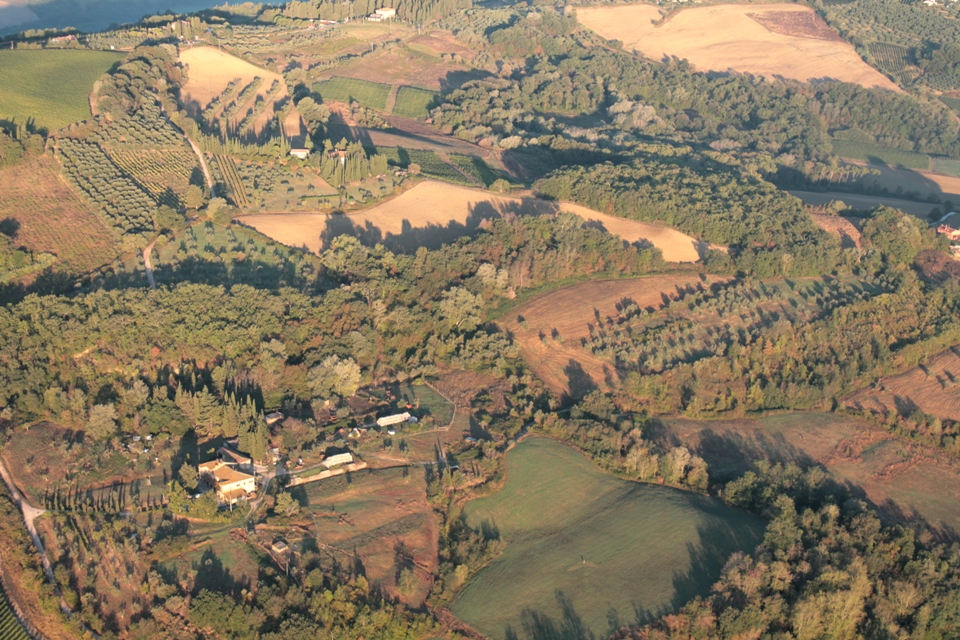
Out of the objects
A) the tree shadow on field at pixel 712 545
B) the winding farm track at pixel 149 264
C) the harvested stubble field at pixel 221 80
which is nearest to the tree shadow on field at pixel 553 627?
the tree shadow on field at pixel 712 545

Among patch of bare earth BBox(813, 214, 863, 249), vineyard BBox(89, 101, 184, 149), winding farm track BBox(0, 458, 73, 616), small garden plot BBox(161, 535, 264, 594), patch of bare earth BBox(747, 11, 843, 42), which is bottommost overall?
small garden plot BBox(161, 535, 264, 594)

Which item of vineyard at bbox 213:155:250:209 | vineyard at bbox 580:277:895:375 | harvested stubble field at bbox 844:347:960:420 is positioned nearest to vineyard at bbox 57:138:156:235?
vineyard at bbox 213:155:250:209

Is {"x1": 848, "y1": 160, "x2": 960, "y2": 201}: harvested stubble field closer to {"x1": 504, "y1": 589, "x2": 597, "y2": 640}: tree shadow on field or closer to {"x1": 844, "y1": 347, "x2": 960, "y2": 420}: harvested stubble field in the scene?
{"x1": 844, "y1": 347, "x2": 960, "y2": 420}: harvested stubble field

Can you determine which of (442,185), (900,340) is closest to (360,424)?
(442,185)

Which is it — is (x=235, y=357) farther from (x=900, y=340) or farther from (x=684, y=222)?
(x=900, y=340)

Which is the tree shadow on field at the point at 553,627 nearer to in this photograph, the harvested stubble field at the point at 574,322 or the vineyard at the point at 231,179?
the harvested stubble field at the point at 574,322

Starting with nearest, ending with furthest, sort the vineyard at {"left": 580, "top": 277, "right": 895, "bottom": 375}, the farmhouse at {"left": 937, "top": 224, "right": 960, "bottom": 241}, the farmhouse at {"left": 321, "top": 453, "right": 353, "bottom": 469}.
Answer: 1. the farmhouse at {"left": 321, "top": 453, "right": 353, "bottom": 469}
2. the vineyard at {"left": 580, "top": 277, "right": 895, "bottom": 375}
3. the farmhouse at {"left": 937, "top": 224, "right": 960, "bottom": 241}
